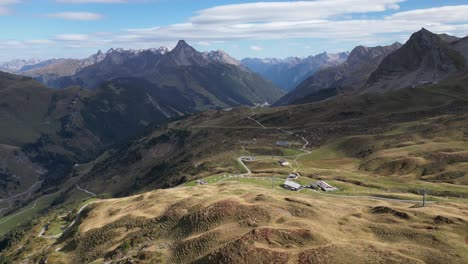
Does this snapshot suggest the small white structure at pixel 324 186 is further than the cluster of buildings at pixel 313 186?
No

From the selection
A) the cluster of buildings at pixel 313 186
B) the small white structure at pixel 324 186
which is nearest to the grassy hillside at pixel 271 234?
the small white structure at pixel 324 186

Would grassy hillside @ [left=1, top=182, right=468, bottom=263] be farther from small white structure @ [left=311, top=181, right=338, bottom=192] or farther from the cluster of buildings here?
the cluster of buildings

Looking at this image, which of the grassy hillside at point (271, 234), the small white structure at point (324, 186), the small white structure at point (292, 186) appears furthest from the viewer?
the small white structure at point (292, 186)

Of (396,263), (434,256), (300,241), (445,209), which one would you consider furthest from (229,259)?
(445,209)

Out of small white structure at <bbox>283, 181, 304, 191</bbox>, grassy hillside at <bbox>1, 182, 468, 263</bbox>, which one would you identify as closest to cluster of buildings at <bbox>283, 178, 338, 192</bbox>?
small white structure at <bbox>283, 181, 304, 191</bbox>

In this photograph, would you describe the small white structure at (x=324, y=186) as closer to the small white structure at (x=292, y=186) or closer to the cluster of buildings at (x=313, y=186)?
the cluster of buildings at (x=313, y=186)

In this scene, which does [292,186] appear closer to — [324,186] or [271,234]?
[324,186]

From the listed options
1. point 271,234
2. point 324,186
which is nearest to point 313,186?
point 324,186

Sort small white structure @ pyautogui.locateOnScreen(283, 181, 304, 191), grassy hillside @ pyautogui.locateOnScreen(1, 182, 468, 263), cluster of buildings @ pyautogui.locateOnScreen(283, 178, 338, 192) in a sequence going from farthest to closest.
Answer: small white structure @ pyautogui.locateOnScreen(283, 181, 304, 191) → cluster of buildings @ pyautogui.locateOnScreen(283, 178, 338, 192) → grassy hillside @ pyautogui.locateOnScreen(1, 182, 468, 263)

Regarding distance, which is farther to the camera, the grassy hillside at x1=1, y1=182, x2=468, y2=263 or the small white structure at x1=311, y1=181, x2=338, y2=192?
the small white structure at x1=311, y1=181, x2=338, y2=192

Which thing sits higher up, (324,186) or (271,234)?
(271,234)

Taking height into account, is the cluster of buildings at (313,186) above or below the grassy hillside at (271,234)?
below
